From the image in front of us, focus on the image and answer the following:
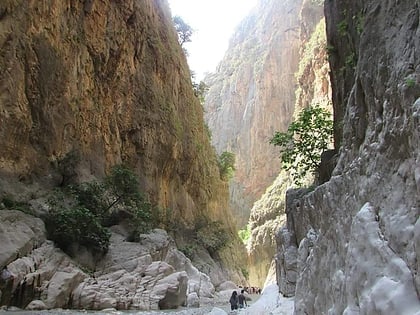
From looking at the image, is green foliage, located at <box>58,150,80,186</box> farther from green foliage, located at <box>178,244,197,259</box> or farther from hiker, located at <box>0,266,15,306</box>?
green foliage, located at <box>178,244,197,259</box>

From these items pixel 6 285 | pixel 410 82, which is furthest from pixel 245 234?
pixel 410 82

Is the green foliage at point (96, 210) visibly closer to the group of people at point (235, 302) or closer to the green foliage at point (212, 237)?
the group of people at point (235, 302)

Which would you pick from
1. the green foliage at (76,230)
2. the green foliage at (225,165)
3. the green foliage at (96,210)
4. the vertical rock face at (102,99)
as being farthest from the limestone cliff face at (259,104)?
the green foliage at (76,230)

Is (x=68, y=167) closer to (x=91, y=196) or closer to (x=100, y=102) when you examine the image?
(x=91, y=196)

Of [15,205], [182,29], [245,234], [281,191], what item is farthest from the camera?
[245,234]

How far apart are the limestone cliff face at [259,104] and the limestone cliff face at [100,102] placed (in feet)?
108

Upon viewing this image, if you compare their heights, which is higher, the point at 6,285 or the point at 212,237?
the point at 212,237

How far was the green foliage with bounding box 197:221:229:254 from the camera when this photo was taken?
41.1m

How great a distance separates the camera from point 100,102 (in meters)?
32.4

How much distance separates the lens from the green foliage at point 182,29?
5403 cm

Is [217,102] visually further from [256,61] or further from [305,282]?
[305,282]

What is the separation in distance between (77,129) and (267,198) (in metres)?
42.5

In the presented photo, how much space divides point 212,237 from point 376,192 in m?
35.8

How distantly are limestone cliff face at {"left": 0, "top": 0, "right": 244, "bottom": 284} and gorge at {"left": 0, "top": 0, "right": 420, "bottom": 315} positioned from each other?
0.38 ft
